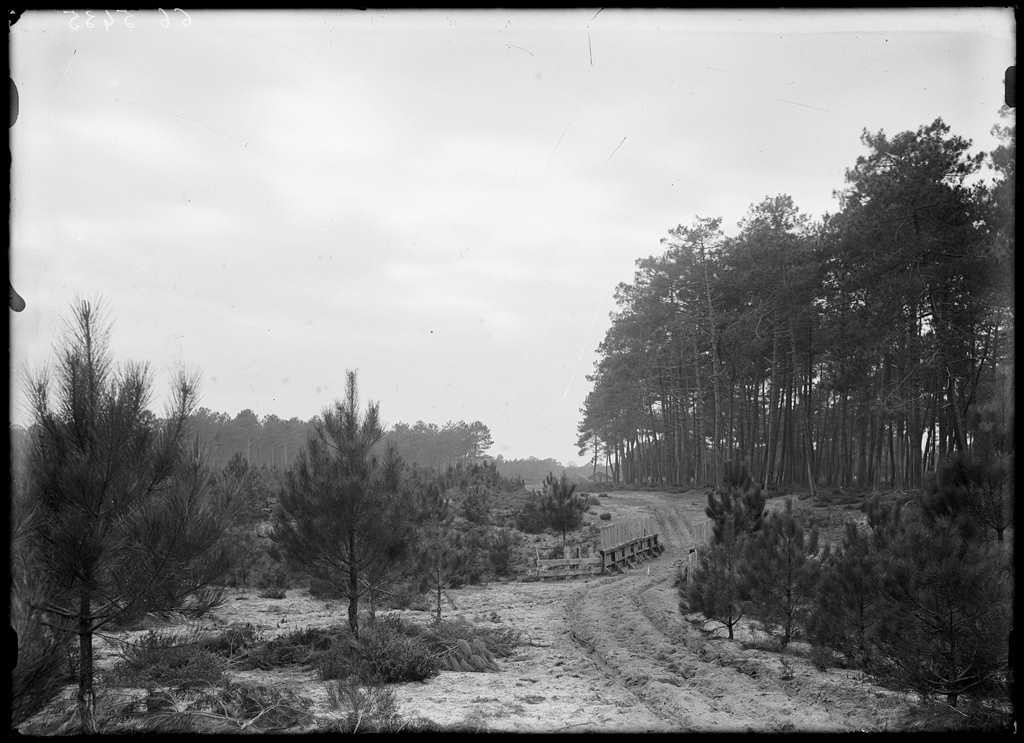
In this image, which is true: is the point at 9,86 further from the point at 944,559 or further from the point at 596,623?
the point at 596,623

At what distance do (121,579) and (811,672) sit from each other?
7630mm

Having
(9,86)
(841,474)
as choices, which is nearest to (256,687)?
(9,86)

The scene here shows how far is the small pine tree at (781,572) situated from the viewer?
891 centimetres

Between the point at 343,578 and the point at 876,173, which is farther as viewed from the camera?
the point at 876,173

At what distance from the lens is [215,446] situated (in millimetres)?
6711

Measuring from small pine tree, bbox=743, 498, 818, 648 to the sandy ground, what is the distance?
558mm

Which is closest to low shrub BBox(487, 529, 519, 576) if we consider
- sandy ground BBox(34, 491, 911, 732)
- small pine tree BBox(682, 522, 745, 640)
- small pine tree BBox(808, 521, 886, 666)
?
sandy ground BBox(34, 491, 911, 732)

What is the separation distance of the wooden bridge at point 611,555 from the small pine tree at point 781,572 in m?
10.1

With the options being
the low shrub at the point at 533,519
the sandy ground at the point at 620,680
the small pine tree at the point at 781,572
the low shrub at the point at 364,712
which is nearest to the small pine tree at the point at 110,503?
the low shrub at the point at 364,712

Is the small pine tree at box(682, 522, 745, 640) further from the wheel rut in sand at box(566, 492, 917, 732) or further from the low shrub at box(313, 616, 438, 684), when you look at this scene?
the low shrub at box(313, 616, 438, 684)

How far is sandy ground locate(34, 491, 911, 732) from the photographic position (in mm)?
5918

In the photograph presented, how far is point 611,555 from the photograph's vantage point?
19.3 metres

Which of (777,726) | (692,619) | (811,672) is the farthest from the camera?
(692,619)

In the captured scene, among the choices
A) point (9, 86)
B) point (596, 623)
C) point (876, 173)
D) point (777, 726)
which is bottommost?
point (596, 623)
